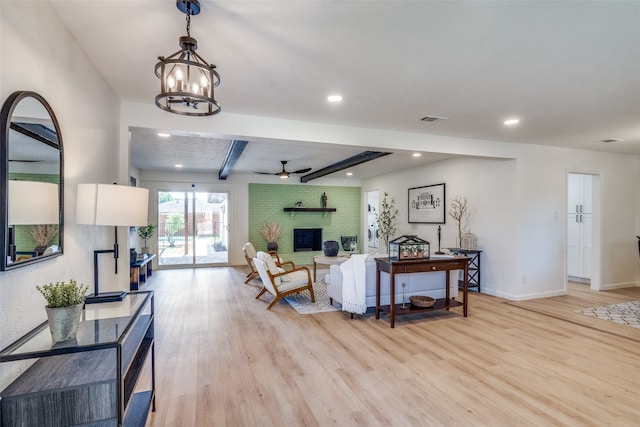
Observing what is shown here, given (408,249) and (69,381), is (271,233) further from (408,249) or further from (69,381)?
(69,381)

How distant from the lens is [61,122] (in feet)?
6.32

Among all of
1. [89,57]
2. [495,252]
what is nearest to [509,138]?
[495,252]

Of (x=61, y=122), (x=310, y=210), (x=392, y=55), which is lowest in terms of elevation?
(x=310, y=210)

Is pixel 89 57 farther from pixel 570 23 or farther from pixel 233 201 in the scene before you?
pixel 233 201

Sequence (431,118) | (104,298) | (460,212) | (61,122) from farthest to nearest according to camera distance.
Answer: (460,212)
(431,118)
(104,298)
(61,122)

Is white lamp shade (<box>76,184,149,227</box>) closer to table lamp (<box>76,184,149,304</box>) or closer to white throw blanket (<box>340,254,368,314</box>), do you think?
table lamp (<box>76,184,149,304</box>)

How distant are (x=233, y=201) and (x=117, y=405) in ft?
25.9

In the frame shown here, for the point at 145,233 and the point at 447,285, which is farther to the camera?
the point at 145,233

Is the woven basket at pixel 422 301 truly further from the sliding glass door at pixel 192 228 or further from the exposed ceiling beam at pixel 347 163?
the sliding glass door at pixel 192 228

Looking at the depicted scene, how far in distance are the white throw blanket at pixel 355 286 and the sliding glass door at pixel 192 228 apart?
5.48m

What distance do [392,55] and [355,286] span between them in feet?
9.44

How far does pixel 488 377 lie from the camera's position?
278cm

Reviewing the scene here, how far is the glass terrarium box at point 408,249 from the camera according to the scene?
13.4ft

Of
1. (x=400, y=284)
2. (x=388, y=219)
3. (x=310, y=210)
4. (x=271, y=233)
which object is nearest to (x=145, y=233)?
(x=271, y=233)
